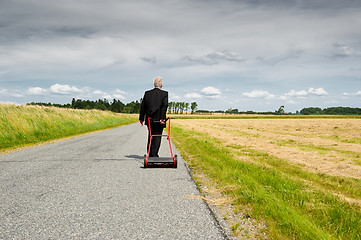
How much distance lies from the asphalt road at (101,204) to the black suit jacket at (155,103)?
1.61 metres

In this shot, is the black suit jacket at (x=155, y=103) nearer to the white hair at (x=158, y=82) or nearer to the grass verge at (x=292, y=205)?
the white hair at (x=158, y=82)

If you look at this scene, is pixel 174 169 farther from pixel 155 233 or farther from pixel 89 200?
pixel 155 233

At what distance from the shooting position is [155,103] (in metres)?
6.91

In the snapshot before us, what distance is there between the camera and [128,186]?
4863 millimetres

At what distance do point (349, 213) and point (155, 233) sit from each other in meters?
2.92

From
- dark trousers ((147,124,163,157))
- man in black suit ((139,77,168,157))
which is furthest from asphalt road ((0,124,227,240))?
man in black suit ((139,77,168,157))

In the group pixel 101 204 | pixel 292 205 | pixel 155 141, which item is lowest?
pixel 101 204

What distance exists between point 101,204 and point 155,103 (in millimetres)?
3642

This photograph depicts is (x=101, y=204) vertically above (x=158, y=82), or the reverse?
(x=158, y=82)

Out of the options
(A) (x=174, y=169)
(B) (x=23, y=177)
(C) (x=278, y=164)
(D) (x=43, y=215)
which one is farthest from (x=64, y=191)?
(C) (x=278, y=164)

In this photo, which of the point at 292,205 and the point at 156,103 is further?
the point at 156,103

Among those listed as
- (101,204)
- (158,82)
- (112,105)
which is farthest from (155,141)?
(112,105)

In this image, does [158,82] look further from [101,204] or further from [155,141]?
[101,204]

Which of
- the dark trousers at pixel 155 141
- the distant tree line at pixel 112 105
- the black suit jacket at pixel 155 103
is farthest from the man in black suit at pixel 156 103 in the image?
the distant tree line at pixel 112 105
